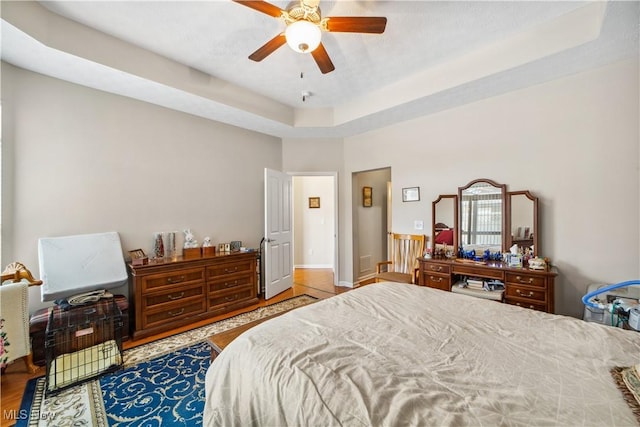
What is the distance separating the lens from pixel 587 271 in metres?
2.58

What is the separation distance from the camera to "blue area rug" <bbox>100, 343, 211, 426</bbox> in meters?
1.73

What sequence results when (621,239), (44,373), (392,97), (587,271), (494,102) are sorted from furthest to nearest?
1. (392,97)
2. (494,102)
3. (587,271)
4. (621,239)
5. (44,373)

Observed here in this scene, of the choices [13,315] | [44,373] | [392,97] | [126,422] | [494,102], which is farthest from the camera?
[392,97]

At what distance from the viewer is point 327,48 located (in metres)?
2.59

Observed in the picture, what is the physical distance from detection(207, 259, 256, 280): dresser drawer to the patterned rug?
1004 millimetres

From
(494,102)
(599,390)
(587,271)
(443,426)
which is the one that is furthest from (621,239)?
(443,426)

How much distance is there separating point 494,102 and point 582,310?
7.93 ft

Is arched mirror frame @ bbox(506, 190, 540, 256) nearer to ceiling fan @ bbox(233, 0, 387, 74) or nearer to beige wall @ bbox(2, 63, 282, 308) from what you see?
ceiling fan @ bbox(233, 0, 387, 74)

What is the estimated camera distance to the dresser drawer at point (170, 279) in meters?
2.86

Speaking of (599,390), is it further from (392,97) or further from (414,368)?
(392,97)

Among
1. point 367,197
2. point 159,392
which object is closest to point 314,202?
point 367,197

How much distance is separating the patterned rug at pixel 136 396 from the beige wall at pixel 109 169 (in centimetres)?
132

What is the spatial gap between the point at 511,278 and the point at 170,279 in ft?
12.2

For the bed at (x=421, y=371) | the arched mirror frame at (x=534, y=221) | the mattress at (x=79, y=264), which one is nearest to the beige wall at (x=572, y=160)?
the arched mirror frame at (x=534, y=221)
